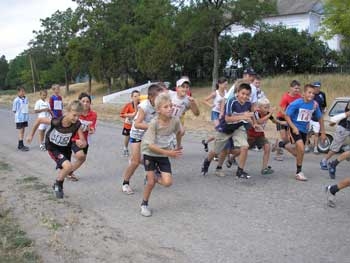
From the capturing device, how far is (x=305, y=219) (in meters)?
5.85

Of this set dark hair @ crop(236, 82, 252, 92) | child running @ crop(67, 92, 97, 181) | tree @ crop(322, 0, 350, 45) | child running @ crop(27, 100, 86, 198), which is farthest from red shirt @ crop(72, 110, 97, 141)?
tree @ crop(322, 0, 350, 45)

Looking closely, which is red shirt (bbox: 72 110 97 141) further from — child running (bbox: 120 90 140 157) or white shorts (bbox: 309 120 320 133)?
white shorts (bbox: 309 120 320 133)

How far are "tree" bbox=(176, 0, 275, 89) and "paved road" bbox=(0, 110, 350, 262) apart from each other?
2412 centimetres

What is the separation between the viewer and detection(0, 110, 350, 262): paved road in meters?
4.90

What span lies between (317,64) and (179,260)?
36383mm

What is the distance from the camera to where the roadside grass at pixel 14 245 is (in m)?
4.77

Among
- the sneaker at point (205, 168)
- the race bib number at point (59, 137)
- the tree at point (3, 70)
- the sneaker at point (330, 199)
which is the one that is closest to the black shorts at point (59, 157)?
the race bib number at point (59, 137)

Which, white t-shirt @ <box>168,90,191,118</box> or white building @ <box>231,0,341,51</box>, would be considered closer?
white t-shirt @ <box>168,90,191,118</box>

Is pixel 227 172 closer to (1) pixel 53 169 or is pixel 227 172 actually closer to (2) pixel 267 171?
(2) pixel 267 171

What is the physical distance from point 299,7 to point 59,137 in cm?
5532

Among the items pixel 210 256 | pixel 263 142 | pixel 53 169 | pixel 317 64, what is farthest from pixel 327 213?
pixel 317 64

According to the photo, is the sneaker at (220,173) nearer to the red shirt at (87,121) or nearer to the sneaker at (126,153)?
the red shirt at (87,121)

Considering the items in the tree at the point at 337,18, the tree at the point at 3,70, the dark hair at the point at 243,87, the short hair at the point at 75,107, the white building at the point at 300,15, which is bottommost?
the tree at the point at 3,70

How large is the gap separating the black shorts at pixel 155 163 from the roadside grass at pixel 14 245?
5.57ft
